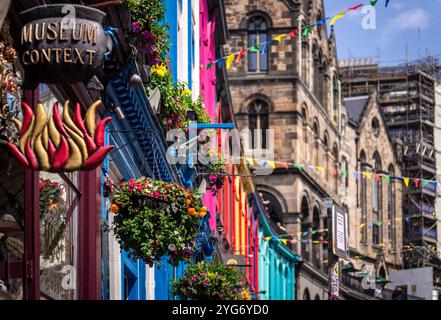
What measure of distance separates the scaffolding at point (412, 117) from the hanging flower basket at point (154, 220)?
74.0 metres

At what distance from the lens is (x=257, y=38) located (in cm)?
6700

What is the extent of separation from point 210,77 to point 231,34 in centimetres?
2901

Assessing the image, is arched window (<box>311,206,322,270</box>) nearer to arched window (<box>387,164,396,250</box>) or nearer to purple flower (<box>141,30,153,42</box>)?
arched window (<box>387,164,396,250</box>)

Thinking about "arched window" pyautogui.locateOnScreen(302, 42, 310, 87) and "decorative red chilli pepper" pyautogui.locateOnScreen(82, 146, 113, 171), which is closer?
"decorative red chilli pepper" pyautogui.locateOnScreen(82, 146, 113, 171)

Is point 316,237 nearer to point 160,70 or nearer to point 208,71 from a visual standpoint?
point 208,71

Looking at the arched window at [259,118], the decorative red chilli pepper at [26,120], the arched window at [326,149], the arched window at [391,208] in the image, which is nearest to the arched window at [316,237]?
the arched window at [326,149]

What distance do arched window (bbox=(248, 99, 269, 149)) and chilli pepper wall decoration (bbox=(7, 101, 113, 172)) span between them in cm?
5387

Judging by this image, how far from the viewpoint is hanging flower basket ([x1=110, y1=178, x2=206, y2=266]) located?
55.0 ft

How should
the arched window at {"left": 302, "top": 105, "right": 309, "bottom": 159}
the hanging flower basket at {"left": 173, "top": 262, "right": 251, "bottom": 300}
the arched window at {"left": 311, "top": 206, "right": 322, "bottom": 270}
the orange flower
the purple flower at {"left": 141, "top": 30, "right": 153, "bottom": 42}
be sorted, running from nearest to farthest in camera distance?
the orange flower, the purple flower at {"left": 141, "top": 30, "right": 153, "bottom": 42}, the hanging flower basket at {"left": 173, "top": 262, "right": 251, "bottom": 300}, the arched window at {"left": 302, "top": 105, "right": 309, "bottom": 159}, the arched window at {"left": 311, "top": 206, "right": 322, "bottom": 270}

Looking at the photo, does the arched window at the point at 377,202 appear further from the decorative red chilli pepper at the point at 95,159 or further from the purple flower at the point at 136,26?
the decorative red chilli pepper at the point at 95,159

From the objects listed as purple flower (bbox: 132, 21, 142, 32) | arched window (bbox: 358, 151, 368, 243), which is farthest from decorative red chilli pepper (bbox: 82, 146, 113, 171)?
arched window (bbox: 358, 151, 368, 243)

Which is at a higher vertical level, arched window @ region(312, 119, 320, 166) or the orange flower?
arched window @ region(312, 119, 320, 166)
